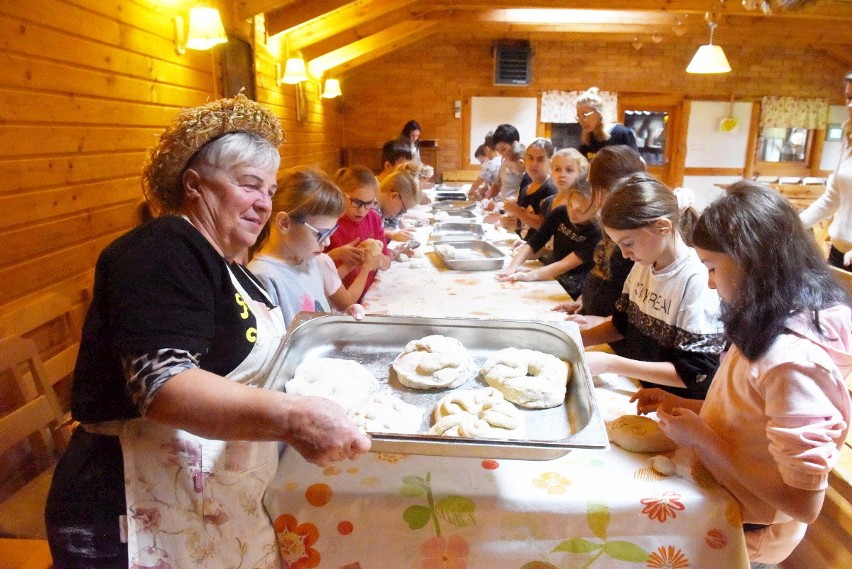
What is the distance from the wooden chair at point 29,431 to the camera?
58.8 inches

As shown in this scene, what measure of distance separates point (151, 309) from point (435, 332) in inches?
30.8

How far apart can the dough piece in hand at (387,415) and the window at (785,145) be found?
33.0ft

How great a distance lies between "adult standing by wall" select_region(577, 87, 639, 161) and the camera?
3791 millimetres

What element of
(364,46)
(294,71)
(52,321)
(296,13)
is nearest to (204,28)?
(52,321)

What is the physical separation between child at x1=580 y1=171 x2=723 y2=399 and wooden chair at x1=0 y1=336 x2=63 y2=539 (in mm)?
1602

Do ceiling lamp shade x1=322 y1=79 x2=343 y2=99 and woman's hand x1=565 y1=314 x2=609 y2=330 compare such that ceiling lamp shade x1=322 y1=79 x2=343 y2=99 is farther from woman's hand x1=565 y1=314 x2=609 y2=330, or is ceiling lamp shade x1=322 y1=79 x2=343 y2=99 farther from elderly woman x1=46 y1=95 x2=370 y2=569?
elderly woman x1=46 y1=95 x2=370 y2=569

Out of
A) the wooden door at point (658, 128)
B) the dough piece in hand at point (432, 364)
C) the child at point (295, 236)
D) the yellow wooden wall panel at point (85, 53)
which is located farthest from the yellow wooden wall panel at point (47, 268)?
the wooden door at point (658, 128)

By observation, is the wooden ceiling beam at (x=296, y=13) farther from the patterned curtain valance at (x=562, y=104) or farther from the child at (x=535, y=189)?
the patterned curtain valance at (x=562, y=104)

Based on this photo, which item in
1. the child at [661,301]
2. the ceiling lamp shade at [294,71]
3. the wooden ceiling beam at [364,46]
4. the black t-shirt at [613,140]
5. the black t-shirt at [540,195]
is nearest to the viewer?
the child at [661,301]

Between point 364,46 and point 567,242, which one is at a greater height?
point 364,46

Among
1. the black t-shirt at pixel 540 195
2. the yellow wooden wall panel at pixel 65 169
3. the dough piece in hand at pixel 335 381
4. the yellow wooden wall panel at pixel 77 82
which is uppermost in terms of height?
the yellow wooden wall panel at pixel 77 82

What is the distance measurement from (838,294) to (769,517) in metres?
0.43

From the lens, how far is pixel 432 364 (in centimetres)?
124

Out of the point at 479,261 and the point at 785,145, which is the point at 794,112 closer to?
the point at 785,145
